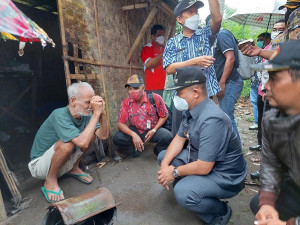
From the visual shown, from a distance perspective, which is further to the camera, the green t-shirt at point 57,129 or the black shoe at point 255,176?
the black shoe at point 255,176

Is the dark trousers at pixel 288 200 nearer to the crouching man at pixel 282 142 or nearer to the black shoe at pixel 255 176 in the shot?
the crouching man at pixel 282 142

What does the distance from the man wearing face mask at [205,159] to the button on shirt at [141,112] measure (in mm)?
1569

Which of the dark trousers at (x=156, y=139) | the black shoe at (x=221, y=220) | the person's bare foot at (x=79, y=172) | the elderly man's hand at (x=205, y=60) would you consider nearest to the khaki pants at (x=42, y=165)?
the person's bare foot at (x=79, y=172)

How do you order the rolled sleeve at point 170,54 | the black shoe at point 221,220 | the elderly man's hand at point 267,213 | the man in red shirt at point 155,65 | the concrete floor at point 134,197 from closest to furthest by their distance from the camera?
1. the elderly man's hand at point 267,213
2. the black shoe at point 221,220
3. the concrete floor at point 134,197
4. the rolled sleeve at point 170,54
5. the man in red shirt at point 155,65

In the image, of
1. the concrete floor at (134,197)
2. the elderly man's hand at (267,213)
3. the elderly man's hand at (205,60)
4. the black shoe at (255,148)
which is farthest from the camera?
the black shoe at (255,148)

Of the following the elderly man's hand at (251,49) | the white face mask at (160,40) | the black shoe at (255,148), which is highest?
the white face mask at (160,40)

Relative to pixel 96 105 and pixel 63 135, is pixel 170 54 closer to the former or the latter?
pixel 96 105

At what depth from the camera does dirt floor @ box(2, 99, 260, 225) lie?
7.60ft

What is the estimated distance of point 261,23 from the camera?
5.20m

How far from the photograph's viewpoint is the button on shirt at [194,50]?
2807 mm

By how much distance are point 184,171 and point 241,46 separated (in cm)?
153

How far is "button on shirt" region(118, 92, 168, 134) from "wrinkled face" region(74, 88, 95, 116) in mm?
1108

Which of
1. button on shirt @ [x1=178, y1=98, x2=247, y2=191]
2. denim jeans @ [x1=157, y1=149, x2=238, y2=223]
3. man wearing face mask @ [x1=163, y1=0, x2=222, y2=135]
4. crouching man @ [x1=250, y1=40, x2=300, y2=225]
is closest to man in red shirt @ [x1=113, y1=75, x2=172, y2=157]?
man wearing face mask @ [x1=163, y1=0, x2=222, y2=135]

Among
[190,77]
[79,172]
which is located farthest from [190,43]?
[79,172]
